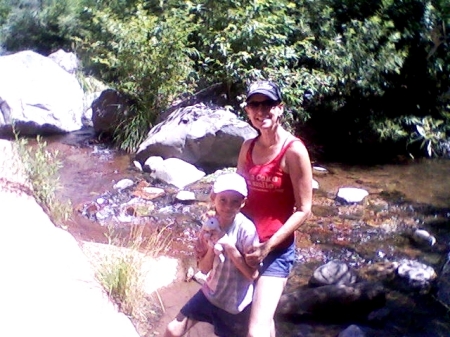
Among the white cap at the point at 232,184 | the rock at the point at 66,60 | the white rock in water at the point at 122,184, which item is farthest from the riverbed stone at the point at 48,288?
the rock at the point at 66,60

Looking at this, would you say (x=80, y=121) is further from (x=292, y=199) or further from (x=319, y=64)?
(x=292, y=199)

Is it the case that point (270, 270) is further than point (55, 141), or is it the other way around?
point (55, 141)

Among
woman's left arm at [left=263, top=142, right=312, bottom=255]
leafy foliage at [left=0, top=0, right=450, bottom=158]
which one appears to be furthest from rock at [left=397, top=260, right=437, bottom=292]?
leafy foliage at [left=0, top=0, right=450, bottom=158]

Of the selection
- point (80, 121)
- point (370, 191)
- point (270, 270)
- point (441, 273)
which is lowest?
point (80, 121)

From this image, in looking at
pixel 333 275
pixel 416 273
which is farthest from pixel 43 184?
pixel 416 273

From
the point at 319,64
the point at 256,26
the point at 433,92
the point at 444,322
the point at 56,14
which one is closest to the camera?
the point at 444,322

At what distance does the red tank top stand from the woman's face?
0.14m

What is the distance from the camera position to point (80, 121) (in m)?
12.6

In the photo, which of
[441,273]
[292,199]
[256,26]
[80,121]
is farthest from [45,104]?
[292,199]

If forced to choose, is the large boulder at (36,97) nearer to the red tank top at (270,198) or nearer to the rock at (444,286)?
the rock at (444,286)

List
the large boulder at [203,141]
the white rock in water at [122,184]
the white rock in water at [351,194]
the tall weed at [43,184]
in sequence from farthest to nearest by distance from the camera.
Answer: the large boulder at [203,141]
the white rock in water at [122,184]
the white rock in water at [351,194]
the tall weed at [43,184]

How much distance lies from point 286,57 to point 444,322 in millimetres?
5836

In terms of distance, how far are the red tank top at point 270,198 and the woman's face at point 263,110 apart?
0.14 m

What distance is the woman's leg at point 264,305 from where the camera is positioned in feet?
10.5
